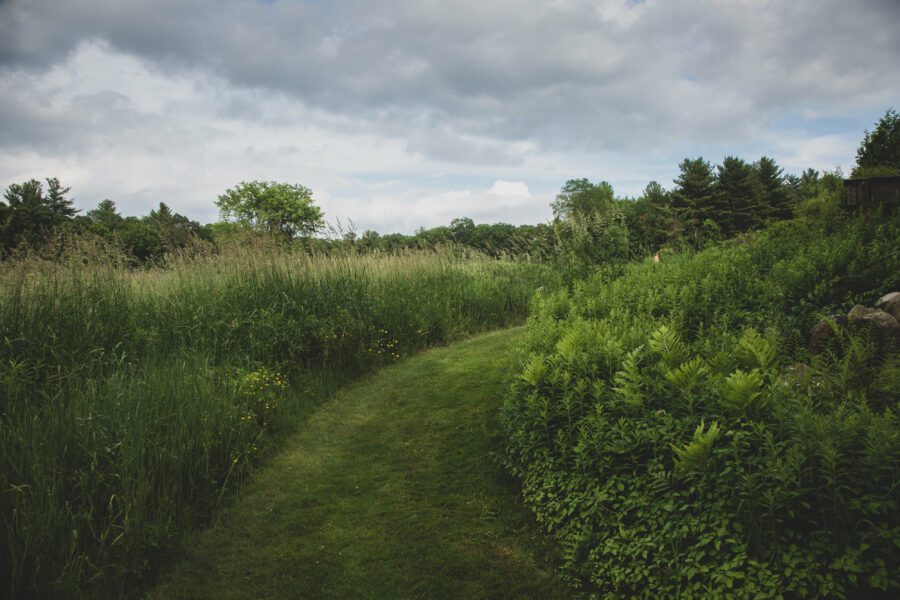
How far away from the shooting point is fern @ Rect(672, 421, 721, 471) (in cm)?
272

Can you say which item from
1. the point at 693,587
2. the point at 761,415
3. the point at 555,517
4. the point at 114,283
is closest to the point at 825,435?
the point at 761,415

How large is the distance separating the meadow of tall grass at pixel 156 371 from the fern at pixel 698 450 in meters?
3.65

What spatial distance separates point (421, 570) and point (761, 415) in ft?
8.15

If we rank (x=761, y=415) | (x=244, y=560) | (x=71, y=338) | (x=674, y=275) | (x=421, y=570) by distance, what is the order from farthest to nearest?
(x=674, y=275)
(x=71, y=338)
(x=244, y=560)
(x=421, y=570)
(x=761, y=415)

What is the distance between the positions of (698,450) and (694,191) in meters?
50.4

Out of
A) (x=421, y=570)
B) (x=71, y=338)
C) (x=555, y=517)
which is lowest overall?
(x=421, y=570)

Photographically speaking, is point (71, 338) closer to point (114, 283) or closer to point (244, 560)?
point (114, 283)

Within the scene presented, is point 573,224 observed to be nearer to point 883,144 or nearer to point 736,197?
point 883,144

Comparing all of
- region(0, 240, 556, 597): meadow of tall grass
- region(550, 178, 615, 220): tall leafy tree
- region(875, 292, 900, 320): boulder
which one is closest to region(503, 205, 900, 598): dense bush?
region(875, 292, 900, 320): boulder

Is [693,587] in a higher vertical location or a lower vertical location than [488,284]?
lower

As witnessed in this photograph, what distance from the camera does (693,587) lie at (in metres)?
2.53

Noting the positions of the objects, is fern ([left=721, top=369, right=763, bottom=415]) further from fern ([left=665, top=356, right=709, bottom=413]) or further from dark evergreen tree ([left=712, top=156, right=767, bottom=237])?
dark evergreen tree ([left=712, top=156, right=767, bottom=237])

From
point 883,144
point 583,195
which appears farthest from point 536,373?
point 583,195

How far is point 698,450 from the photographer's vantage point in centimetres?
272
